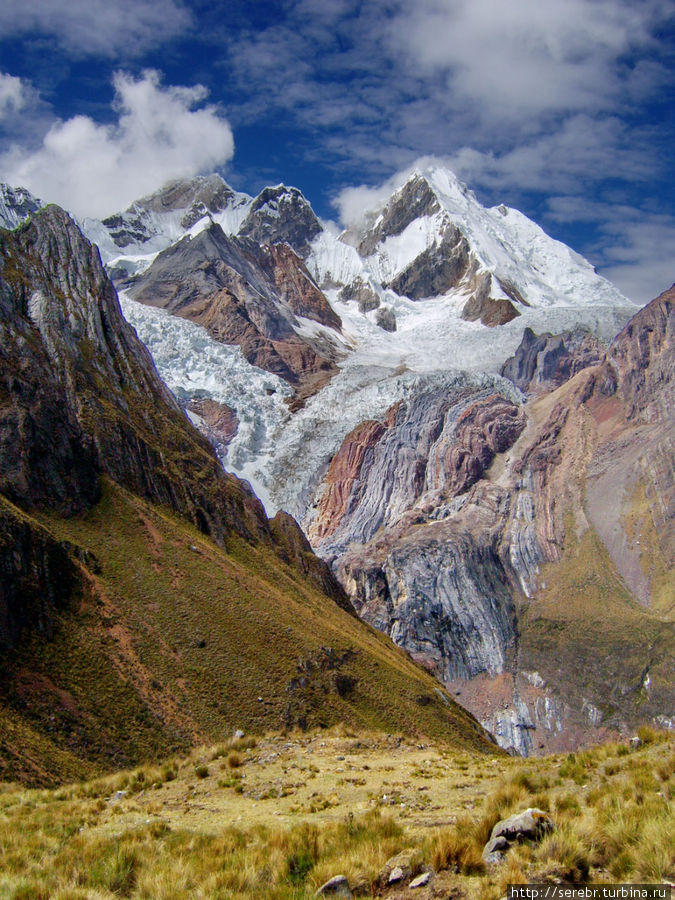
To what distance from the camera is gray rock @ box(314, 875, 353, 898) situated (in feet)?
29.1

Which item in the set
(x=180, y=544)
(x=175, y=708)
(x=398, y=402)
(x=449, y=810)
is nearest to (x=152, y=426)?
(x=180, y=544)

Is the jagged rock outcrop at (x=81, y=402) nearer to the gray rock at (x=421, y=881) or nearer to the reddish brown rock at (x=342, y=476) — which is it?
the gray rock at (x=421, y=881)

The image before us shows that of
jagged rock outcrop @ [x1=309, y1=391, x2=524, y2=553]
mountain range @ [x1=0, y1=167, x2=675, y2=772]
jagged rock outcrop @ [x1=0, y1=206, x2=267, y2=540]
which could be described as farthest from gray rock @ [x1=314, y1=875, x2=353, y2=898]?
jagged rock outcrop @ [x1=309, y1=391, x2=524, y2=553]

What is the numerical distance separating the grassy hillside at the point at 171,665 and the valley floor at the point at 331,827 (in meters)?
8.75

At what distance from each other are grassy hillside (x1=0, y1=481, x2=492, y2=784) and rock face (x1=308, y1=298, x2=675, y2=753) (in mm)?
39904

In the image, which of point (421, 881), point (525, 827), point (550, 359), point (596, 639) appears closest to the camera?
point (421, 881)

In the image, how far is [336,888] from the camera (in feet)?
29.5

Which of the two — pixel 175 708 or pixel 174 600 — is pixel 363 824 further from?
pixel 174 600

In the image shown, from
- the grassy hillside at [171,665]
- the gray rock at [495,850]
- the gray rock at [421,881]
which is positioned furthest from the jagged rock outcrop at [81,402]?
the gray rock at [495,850]

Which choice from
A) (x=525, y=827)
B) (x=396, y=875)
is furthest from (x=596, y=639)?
(x=396, y=875)

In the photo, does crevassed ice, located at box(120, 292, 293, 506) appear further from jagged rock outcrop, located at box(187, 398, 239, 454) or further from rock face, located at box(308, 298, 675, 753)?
rock face, located at box(308, 298, 675, 753)

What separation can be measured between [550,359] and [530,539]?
84.8 m

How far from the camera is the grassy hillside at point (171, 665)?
28.0 metres

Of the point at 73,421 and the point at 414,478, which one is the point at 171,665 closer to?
the point at 73,421
